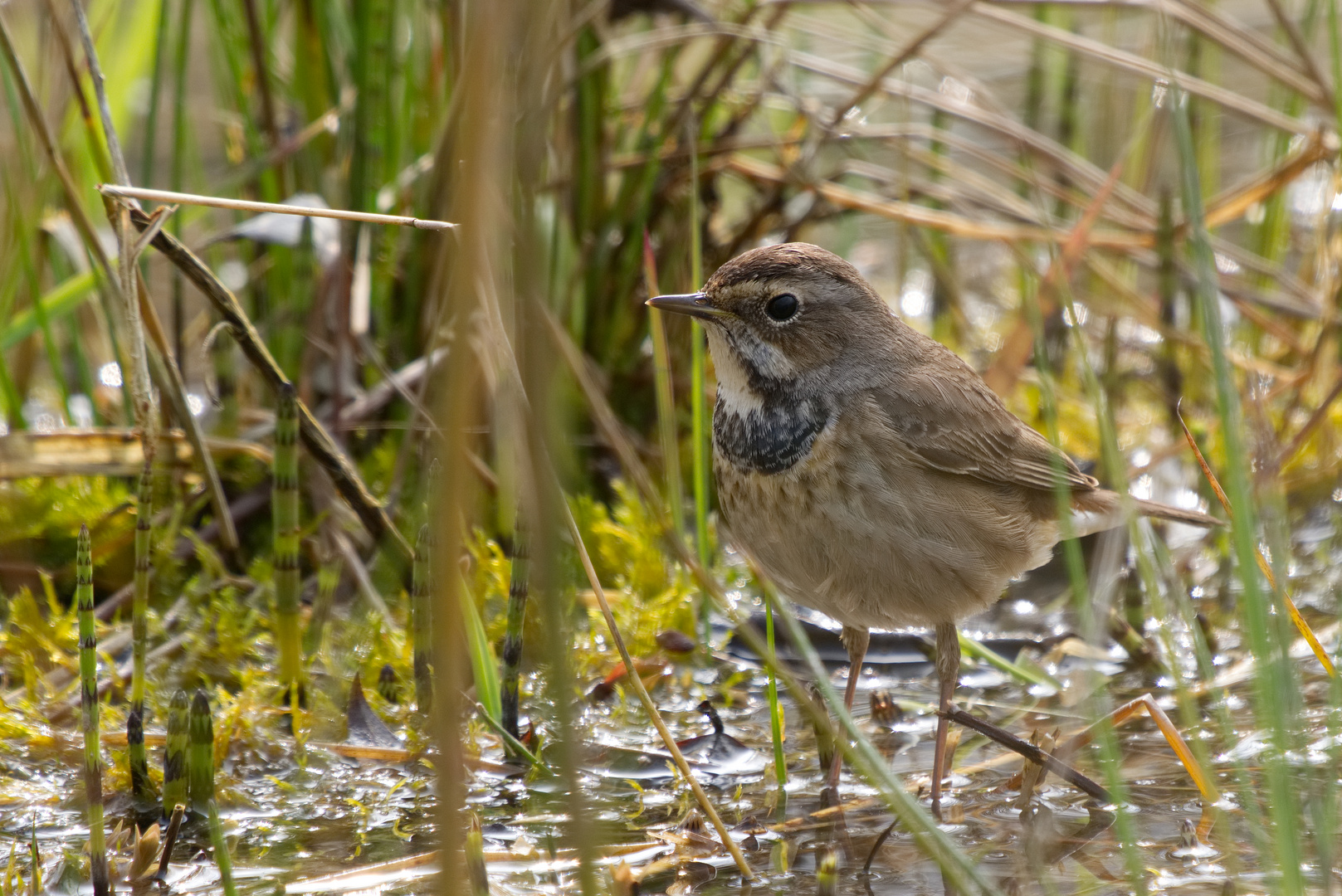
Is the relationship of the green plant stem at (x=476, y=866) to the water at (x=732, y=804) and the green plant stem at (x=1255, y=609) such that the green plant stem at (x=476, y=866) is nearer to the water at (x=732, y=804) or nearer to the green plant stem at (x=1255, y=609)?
the water at (x=732, y=804)

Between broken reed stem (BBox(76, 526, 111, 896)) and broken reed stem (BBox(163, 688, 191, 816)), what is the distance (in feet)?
1.13

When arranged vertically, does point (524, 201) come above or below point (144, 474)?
above

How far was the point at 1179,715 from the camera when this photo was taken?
4074mm

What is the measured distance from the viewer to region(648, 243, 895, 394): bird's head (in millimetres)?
3965

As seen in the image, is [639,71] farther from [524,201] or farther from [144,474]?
[524,201]

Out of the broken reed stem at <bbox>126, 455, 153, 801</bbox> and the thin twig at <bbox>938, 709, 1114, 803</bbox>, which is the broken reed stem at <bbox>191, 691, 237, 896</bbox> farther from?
the thin twig at <bbox>938, 709, 1114, 803</bbox>

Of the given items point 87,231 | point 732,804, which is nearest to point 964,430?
point 732,804

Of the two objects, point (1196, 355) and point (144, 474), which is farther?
point (1196, 355)

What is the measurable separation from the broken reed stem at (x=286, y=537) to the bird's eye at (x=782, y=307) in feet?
4.58

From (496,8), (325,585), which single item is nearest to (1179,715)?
(325,585)

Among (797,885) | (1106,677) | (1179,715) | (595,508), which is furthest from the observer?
(595,508)

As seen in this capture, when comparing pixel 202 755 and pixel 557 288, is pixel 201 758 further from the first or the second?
pixel 557 288

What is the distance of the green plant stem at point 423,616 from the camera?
3488 millimetres

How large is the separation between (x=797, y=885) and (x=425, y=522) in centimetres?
134
